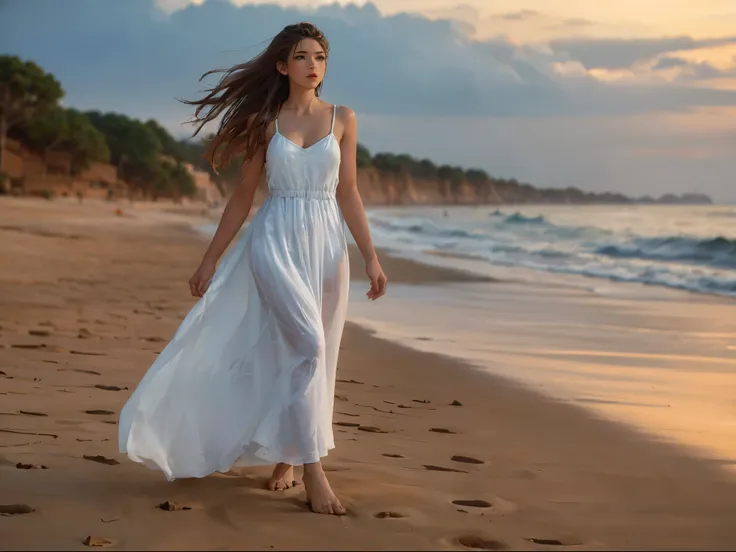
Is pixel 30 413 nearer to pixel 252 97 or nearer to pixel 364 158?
pixel 252 97

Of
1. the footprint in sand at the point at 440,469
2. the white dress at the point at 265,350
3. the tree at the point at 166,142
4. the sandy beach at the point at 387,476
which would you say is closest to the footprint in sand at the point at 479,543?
the sandy beach at the point at 387,476

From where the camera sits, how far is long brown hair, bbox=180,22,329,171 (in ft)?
12.3

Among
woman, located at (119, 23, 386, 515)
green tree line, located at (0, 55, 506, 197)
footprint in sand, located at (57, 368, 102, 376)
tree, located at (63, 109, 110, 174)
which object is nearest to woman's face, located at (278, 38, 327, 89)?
woman, located at (119, 23, 386, 515)

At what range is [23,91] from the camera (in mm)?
62844

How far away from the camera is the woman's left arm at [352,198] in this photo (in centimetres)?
379

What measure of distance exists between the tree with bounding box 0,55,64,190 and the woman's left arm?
62.6 m

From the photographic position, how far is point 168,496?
3578 millimetres

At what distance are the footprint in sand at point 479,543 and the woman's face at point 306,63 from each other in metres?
1.78

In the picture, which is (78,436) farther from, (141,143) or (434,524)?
(141,143)

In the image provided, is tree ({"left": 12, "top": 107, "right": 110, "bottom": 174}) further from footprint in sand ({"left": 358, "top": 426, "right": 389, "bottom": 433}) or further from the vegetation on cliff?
footprint in sand ({"left": 358, "top": 426, "right": 389, "bottom": 433})

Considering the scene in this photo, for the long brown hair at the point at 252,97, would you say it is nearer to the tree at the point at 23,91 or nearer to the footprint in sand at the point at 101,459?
the footprint in sand at the point at 101,459

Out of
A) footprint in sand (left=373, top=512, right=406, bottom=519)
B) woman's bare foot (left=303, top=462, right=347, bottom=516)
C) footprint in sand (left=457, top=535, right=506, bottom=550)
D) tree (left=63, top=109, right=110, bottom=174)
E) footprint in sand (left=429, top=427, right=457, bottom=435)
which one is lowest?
footprint in sand (left=429, top=427, right=457, bottom=435)

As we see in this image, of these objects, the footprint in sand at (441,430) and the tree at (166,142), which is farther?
the tree at (166,142)

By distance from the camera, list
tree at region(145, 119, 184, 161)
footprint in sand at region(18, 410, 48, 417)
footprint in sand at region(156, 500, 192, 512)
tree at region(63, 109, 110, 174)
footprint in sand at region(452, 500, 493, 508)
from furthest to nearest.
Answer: tree at region(145, 119, 184, 161) → tree at region(63, 109, 110, 174) → footprint in sand at region(18, 410, 48, 417) → footprint in sand at region(452, 500, 493, 508) → footprint in sand at region(156, 500, 192, 512)
